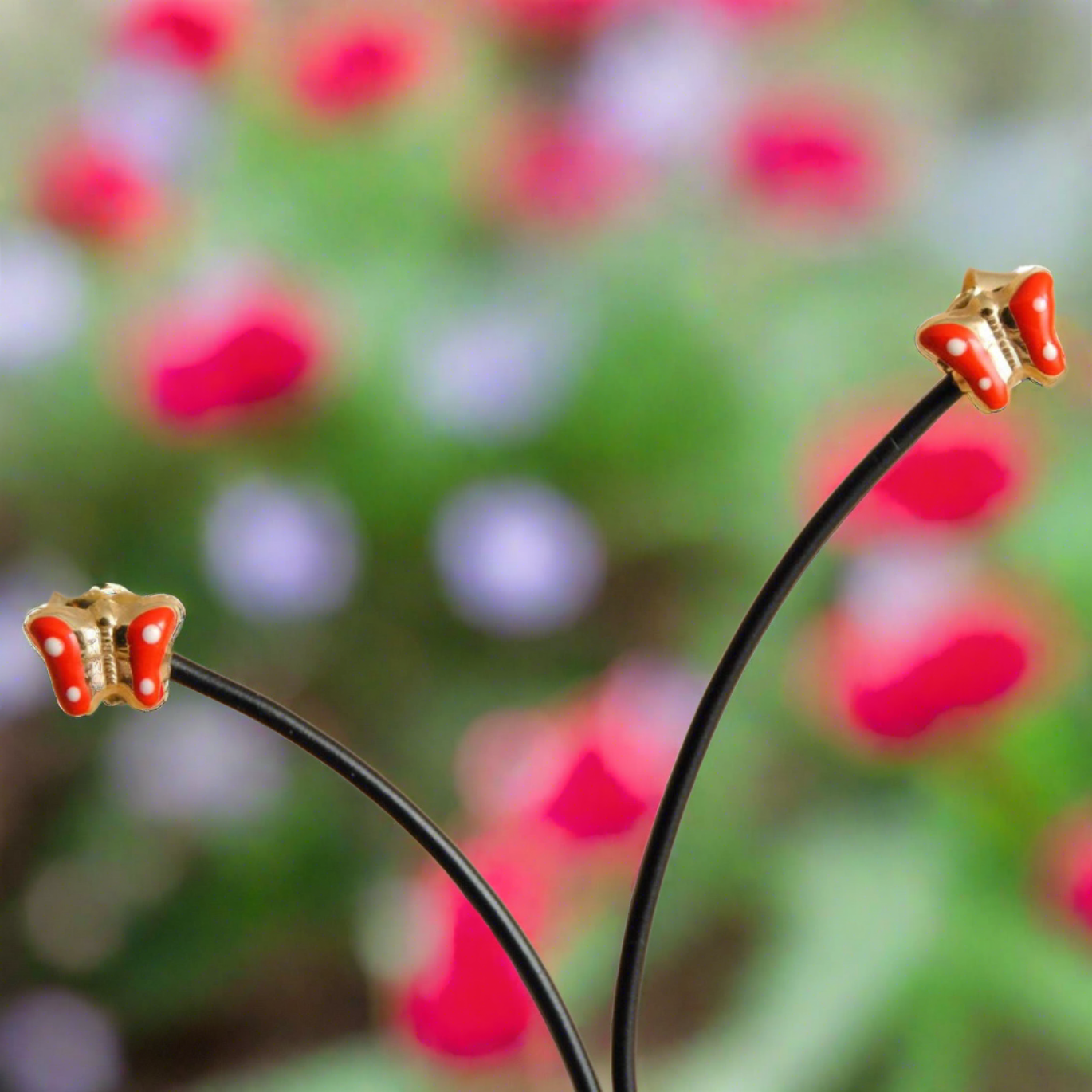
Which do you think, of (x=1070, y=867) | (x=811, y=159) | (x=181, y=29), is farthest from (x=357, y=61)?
(x=1070, y=867)

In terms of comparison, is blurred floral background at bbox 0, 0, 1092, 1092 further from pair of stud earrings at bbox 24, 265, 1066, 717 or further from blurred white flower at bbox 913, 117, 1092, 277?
pair of stud earrings at bbox 24, 265, 1066, 717

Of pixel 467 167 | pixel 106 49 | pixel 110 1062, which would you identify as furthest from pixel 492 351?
pixel 110 1062

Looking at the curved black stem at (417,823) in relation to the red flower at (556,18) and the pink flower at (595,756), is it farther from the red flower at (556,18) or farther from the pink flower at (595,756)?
the red flower at (556,18)

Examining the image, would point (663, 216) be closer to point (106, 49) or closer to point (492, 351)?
point (492, 351)

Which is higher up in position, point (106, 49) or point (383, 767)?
point (106, 49)

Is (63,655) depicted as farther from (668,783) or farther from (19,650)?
(19,650)
